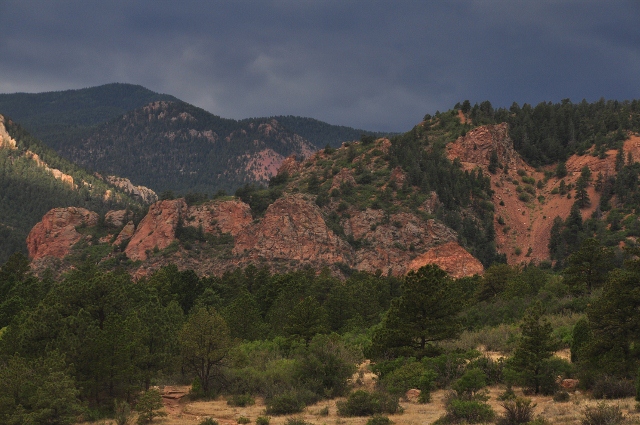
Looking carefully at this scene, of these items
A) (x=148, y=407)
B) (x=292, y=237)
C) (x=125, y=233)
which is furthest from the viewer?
(x=125, y=233)

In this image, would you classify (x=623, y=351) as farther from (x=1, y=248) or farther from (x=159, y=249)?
(x=1, y=248)

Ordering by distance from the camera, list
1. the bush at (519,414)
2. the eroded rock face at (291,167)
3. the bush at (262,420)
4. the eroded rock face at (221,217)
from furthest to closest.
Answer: the eroded rock face at (291,167), the eroded rock face at (221,217), the bush at (262,420), the bush at (519,414)

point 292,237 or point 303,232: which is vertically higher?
point 303,232

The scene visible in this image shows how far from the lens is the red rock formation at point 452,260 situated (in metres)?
100

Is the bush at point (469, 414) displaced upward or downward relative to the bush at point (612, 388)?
downward

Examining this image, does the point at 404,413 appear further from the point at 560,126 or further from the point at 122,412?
the point at 560,126

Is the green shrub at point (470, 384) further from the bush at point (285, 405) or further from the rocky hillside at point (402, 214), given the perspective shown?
the rocky hillside at point (402, 214)

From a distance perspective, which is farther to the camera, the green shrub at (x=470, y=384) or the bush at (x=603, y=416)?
the green shrub at (x=470, y=384)

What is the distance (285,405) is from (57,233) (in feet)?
319

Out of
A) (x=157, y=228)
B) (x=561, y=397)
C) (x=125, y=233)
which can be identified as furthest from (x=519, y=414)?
(x=125, y=233)

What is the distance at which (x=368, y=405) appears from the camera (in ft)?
113

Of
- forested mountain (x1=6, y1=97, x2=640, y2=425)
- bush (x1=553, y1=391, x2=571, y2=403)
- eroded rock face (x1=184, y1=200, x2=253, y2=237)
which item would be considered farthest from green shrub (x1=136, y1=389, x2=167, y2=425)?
eroded rock face (x1=184, y1=200, x2=253, y2=237)

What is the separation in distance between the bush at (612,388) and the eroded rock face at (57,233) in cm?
10334

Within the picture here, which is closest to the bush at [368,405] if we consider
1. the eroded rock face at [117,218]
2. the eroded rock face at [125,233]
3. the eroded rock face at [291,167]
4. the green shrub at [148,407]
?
the green shrub at [148,407]
